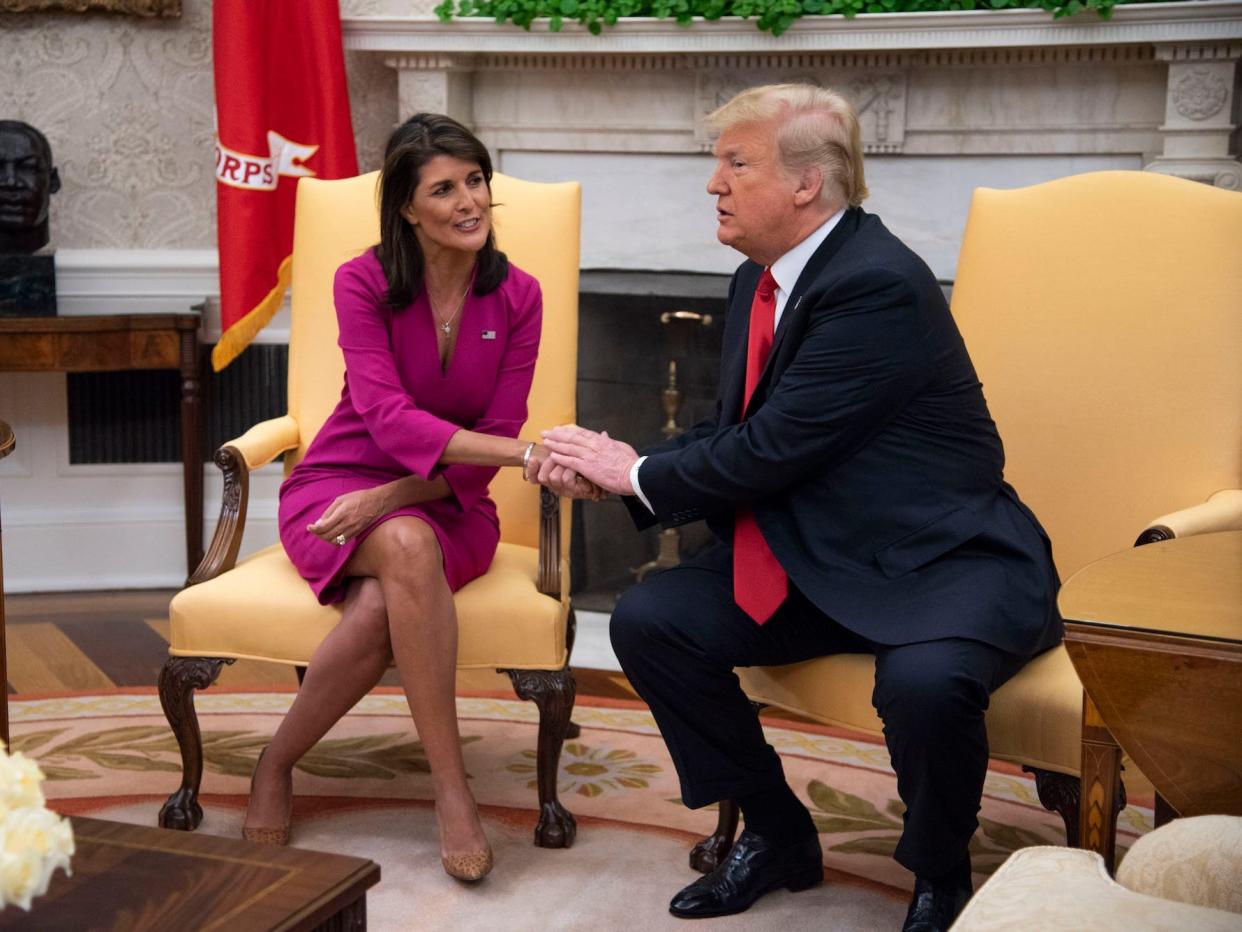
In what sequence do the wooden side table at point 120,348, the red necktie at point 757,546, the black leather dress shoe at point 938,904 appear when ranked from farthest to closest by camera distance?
the wooden side table at point 120,348, the red necktie at point 757,546, the black leather dress shoe at point 938,904

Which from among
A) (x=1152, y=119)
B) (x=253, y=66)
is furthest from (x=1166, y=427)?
(x=253, y=66)

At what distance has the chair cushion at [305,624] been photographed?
98.2 inches

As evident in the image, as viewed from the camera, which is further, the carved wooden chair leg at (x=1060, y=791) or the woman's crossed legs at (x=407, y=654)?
the woman's crossed legs at (x=407, y=654)

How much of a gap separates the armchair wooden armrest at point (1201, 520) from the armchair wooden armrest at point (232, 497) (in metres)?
1.56

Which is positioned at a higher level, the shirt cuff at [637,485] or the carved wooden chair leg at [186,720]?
the shirt cuff at [637,485]

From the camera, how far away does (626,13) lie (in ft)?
12.6

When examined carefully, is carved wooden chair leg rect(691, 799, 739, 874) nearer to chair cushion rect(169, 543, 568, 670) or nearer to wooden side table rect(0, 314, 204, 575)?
chair cushion rect(169, 543, 568, 670)

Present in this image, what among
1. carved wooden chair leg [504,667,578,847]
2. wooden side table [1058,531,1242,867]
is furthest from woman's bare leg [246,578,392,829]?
wooden side table [1058,531,1242,867]

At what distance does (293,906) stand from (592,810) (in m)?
1.34

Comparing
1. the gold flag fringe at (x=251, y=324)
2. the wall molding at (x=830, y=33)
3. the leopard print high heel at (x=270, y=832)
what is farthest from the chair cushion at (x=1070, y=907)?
the gold flag fringe at (x=251, y=324)

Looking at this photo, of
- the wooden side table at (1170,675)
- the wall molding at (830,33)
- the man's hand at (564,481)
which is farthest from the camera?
the wall molding at (830,33)

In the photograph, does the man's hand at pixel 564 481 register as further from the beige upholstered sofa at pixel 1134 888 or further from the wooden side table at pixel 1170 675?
the beige upholstered sofa at pixel 1134 888

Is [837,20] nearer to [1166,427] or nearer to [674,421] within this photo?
[674,421]

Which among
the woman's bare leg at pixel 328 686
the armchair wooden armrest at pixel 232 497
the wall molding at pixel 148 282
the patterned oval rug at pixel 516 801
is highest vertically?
the wall molding at pixel 148 282
